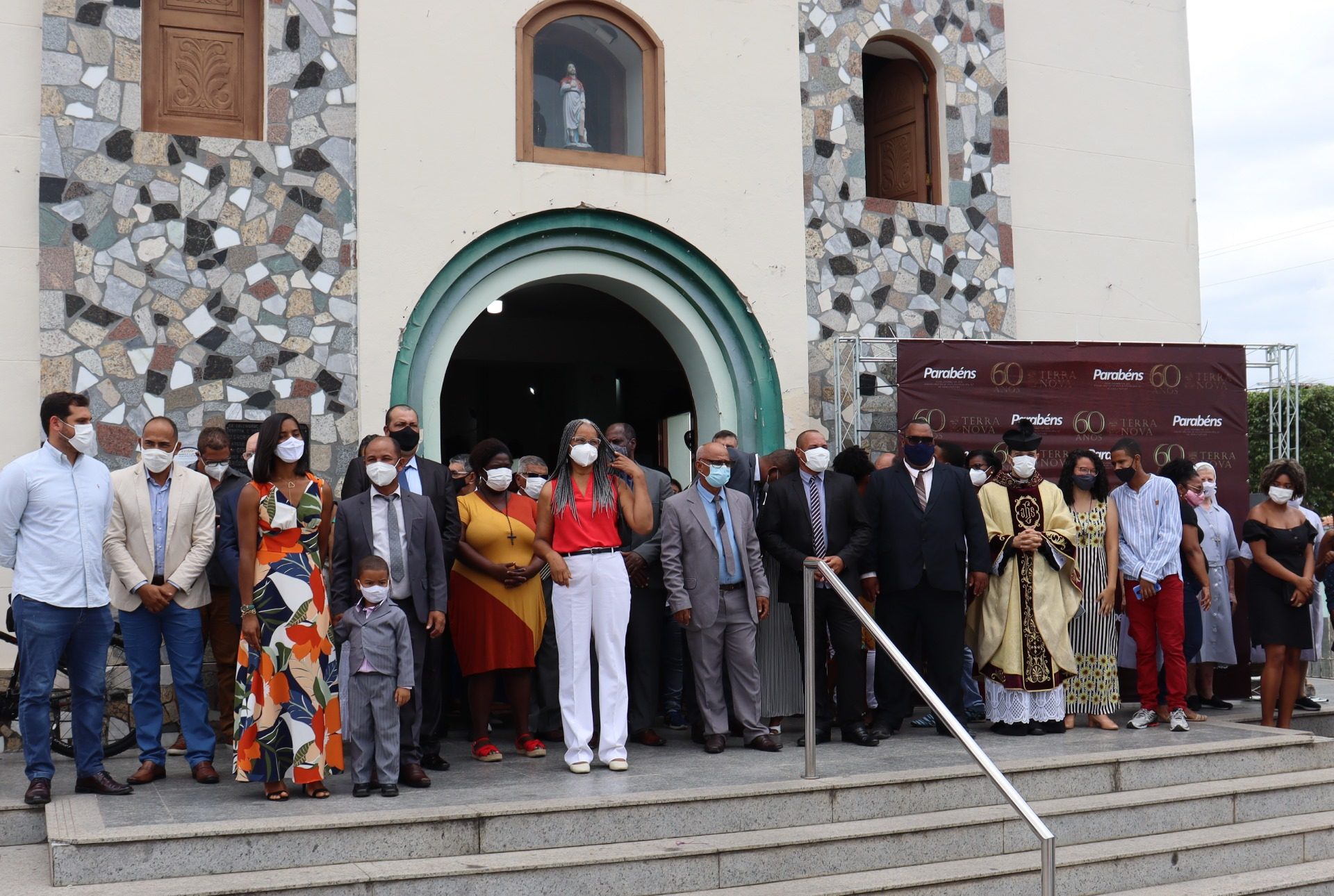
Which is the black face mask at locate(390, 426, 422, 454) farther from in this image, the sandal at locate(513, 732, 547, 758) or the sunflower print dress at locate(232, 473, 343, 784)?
the sandal at locate(513, 732, 547, 758)

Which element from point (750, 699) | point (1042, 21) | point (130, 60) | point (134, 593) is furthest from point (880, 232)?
point (134, 593)

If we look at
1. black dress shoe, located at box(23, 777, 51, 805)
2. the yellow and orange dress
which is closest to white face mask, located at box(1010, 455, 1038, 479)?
the yellow and orange dress

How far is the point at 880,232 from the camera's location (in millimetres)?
11891

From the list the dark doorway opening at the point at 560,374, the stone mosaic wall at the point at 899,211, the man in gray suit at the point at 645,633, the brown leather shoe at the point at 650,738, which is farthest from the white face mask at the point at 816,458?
the dark doorway opening at the point at 560,374

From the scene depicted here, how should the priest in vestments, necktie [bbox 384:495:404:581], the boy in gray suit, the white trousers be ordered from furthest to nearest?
the priest in vestments → the white trousers → necktie [bbox 384:495:404:581] → the boy in gray suit

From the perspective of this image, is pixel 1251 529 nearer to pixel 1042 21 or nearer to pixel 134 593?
pixel 1042 21

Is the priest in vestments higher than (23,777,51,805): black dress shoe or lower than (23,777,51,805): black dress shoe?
higher

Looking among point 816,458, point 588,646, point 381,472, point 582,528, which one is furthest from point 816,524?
point 381,472

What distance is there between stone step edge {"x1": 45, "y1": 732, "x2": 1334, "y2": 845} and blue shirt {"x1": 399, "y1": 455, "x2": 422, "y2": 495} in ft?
6.72

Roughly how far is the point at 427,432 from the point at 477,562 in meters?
2.55

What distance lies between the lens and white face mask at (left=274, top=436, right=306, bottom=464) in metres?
7.11

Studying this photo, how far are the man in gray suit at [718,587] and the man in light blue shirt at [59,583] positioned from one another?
3116mm

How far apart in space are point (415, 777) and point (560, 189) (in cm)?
514

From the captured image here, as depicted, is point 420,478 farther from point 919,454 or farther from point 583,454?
point 919,454
